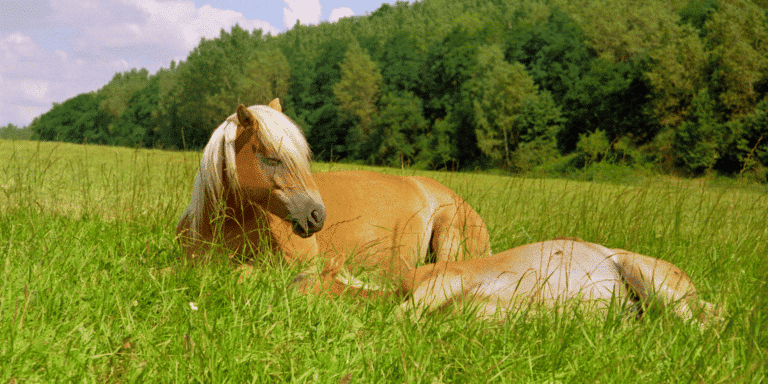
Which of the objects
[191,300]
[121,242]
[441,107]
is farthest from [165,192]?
[441,107]

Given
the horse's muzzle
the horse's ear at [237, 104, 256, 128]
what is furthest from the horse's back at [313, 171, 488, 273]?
the horse's ear at [237, 104, 256, 128]

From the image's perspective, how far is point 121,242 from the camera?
3.49 m

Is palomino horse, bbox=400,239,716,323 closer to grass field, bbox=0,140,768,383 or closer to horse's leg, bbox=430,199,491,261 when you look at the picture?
grass field, bbox=0,140,768,383

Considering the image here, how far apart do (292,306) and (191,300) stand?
548 mm

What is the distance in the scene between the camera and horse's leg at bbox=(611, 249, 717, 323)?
2695 mm

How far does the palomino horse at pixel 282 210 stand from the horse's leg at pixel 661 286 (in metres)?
1.05

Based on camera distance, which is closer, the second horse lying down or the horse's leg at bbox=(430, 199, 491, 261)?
the second horse lying down

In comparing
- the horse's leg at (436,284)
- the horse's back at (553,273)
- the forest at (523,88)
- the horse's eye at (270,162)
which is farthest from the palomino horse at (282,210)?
the forest at (523,88)

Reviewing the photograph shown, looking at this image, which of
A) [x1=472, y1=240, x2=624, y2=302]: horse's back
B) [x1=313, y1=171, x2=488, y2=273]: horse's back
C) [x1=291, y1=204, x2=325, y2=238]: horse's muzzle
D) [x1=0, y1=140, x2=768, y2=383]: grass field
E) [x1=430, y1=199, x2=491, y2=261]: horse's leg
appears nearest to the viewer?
[x1=0, y1=140, x2=768, y2=383]: grass field

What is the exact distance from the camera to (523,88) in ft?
152

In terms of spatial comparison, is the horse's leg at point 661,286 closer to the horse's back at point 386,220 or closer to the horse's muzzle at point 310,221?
the horse's back at point 386,220

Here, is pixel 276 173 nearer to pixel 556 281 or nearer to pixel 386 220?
pixel 386 220

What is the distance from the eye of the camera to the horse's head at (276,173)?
10.2ft

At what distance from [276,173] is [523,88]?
46206 millimetres
